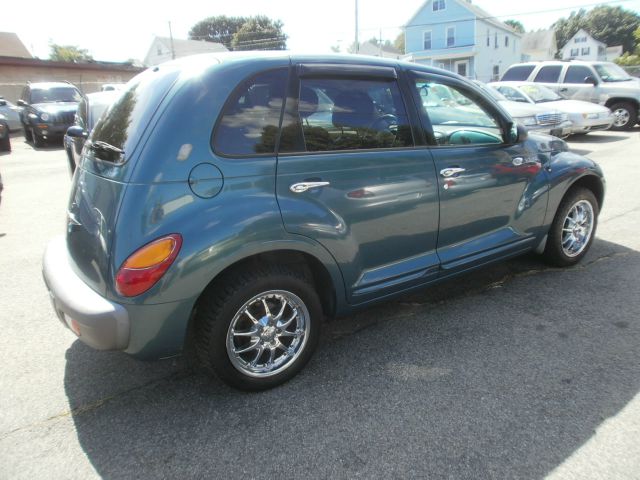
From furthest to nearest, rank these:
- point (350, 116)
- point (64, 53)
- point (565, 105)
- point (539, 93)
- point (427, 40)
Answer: point (64, 53) → point (427, 40) → point (539, 93) → point (565, 105) → point (350, 116)

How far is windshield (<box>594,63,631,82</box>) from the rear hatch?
14.8 m

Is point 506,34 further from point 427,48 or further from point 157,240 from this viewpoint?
point 157,240

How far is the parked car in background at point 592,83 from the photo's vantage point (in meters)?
13.2

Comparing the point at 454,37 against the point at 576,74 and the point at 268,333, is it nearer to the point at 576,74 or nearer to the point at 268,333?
the point at 576,74

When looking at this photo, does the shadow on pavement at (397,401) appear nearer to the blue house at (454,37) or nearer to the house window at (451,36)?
the blue house at (454,37)

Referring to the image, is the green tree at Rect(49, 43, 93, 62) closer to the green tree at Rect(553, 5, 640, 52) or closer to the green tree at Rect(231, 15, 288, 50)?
the green tree at Rect(231, 15, 288, 50)

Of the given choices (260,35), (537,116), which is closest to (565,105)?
(537,116)

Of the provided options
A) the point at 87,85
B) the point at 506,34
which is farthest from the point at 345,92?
the point at 506,34

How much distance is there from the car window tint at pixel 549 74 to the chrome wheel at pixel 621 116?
1.95 metres

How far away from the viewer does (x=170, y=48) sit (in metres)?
54.4

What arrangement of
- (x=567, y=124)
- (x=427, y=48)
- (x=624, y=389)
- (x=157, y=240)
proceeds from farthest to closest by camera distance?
(x=427, y=48) < (x=567, y=124) < (x=624, y=389) < (x=157, y=240)

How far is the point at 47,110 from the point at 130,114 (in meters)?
12.9

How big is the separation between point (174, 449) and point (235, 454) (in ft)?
1.00

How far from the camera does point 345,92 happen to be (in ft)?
9.25
